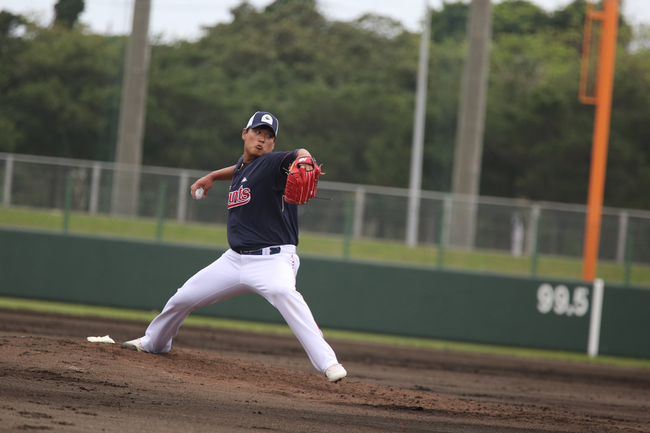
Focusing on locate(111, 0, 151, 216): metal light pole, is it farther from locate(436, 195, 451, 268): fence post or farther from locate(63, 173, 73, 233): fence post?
locate(436, 195, 451, 268): fence post

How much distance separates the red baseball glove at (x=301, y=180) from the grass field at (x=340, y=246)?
735 cm

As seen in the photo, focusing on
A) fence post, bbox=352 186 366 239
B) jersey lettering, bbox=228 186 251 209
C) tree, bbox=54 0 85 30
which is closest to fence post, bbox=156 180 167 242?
fence post, bbox=352 186 366 239

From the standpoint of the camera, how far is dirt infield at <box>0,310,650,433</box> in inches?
159

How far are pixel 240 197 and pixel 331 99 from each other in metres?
24.0

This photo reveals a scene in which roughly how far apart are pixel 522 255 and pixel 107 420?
34.0ft

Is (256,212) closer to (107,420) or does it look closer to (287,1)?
(107,420)

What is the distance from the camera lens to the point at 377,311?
38.3 ft

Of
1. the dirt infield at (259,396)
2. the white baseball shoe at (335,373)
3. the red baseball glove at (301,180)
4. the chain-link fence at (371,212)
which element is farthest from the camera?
the chain-link fence at (371,212)

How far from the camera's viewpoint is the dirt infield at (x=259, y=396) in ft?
13.3

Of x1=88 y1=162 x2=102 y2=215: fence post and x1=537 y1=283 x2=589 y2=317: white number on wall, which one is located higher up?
x1=88 y1=162 x2=102 y2=215: fence post

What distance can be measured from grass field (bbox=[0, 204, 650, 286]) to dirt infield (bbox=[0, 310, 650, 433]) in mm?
4124

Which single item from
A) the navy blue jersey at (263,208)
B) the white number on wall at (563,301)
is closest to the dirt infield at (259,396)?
the navy blue jersey at (263,208)

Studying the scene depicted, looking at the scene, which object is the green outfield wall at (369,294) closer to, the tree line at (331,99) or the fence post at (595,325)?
the fence post at (595,325)

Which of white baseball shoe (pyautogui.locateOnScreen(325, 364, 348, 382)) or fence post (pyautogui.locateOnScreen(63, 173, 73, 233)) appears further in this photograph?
fence post (pyautogui.locateOnScreen(63, 173, 73, 233))
